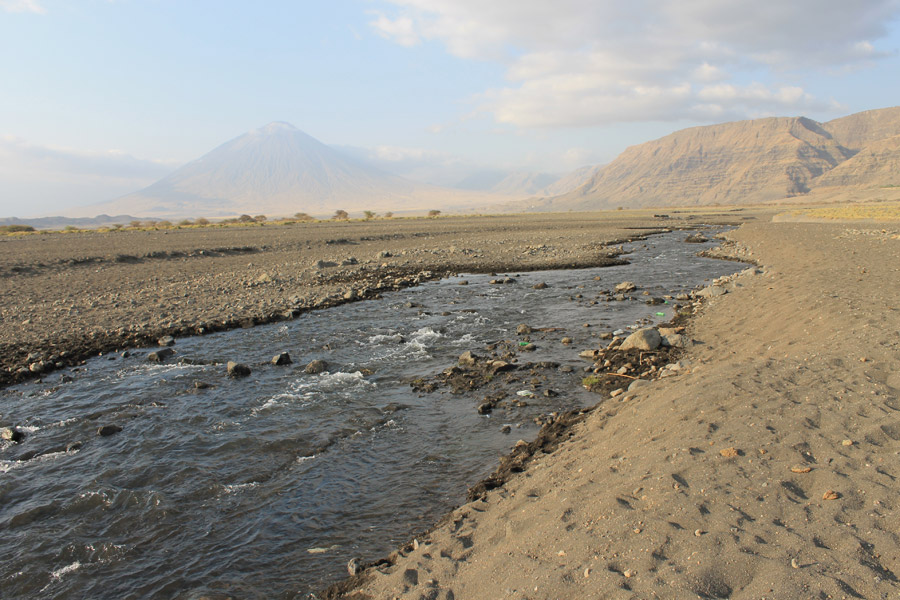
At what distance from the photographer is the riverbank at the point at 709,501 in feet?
11.9

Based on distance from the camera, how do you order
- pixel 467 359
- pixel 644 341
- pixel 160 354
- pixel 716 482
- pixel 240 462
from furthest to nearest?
pixel 160 354 < pixel 467 359 < pixel 644 341 < pixel 240 462 < pixel 716 482

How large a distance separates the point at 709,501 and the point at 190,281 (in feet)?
73.8

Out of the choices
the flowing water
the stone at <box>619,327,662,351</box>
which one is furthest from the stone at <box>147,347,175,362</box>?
the stone at <box>619,327,662,351</box>

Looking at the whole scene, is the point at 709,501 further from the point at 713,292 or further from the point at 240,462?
the point at 713,292

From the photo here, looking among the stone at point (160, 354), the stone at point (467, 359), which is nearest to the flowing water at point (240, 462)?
the stone at point (160, 354)

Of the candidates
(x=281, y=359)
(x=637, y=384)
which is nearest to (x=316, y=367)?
(x=281, y=359)

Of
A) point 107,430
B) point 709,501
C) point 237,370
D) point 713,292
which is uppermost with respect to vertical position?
point 713,292

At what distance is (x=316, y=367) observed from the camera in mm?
11125

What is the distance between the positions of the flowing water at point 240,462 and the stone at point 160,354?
23 cm

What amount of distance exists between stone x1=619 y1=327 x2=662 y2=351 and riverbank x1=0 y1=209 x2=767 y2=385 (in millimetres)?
10656

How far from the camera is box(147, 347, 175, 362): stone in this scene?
1181 cm

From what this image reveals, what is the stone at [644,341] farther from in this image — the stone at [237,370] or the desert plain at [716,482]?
the stone at [237,370]

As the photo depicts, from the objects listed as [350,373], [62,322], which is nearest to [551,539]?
[350,373]

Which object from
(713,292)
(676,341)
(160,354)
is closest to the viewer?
(676,341)
